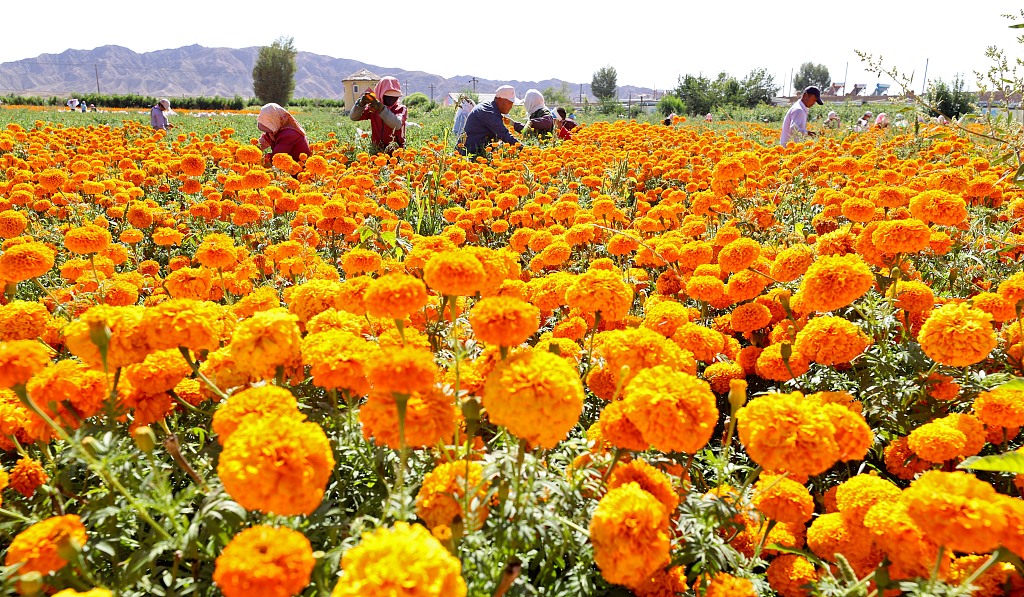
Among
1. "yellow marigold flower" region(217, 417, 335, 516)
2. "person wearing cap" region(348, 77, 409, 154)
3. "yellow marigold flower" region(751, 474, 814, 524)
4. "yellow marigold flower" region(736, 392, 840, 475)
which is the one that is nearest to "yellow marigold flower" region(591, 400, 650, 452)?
"yellow marigold flower" region(736, 392, 840, 475)

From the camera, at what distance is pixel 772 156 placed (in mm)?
6570

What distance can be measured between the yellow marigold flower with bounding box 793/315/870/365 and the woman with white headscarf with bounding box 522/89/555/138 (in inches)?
415

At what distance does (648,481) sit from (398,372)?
76cm

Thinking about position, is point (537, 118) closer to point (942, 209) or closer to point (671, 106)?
point (942, 209)

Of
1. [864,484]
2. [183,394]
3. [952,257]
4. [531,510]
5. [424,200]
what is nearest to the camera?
[531,510]

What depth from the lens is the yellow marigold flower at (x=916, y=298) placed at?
267 centimetres

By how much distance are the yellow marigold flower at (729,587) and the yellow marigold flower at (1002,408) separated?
1189 millimetres

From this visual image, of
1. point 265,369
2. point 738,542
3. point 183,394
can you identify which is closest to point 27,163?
point 183,394

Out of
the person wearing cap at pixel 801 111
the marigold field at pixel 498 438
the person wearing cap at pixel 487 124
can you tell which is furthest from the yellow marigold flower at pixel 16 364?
the person wearing cap at pixel 801 111

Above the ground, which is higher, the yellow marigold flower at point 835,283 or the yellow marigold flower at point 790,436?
the yellow marigold flower at point 835,283

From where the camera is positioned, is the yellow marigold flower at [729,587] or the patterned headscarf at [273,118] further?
the patterned headscarf at [273,118]

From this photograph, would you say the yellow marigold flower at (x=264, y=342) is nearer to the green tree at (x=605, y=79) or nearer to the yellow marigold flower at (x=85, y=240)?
the yellow marigold flower at (x=85, y=240)

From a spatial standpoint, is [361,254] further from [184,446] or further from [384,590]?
[384,590]

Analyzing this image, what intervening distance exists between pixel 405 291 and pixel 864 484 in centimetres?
152
